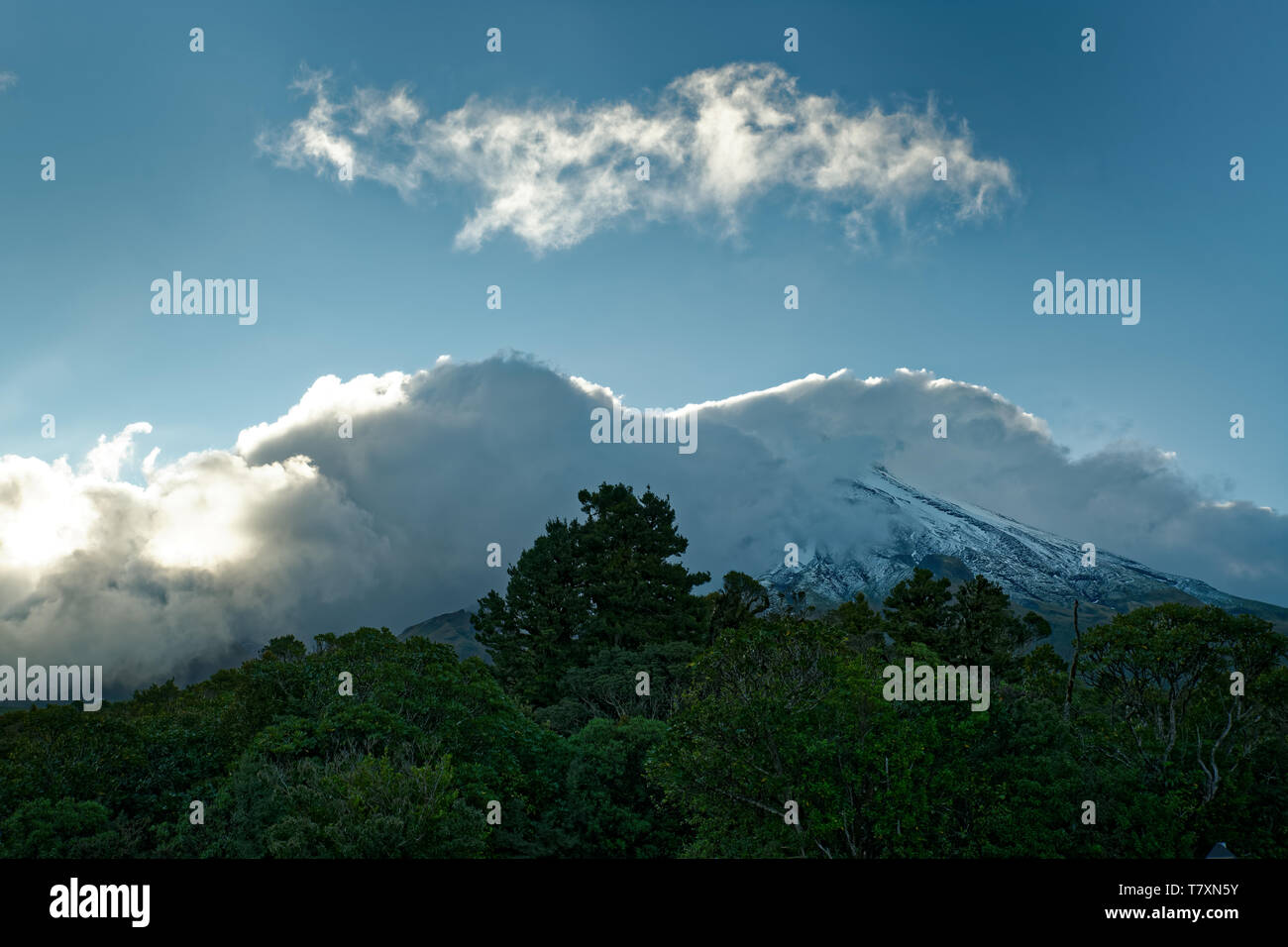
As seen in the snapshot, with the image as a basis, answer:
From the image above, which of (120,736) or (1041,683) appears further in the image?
(1041,683)

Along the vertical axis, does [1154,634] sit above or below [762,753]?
above

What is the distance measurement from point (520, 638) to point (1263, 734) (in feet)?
161

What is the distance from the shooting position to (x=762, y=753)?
24.7m
